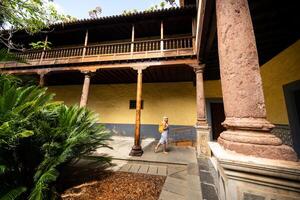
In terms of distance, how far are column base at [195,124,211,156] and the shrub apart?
387 centimetres

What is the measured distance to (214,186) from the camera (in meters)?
2.97

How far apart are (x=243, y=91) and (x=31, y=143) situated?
3.70 metres

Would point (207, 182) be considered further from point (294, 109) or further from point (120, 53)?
point (120, 53)

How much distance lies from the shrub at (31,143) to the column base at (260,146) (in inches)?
107

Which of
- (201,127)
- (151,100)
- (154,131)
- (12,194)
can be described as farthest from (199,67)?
(12,194)

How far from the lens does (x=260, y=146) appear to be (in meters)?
1.19

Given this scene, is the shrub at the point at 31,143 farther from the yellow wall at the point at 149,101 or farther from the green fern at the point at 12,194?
the yellow wall at the point at 149,101

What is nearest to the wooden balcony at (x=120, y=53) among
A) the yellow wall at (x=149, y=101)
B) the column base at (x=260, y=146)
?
the yellow wall at (x=149, y=101)

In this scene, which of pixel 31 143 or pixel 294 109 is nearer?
pixel 31 143

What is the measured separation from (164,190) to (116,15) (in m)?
7.64

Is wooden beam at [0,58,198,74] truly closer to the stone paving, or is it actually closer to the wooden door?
the wooden door

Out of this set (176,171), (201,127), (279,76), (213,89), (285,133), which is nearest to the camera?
(176,171)

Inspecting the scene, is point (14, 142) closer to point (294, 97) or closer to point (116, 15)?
point (116, 15)

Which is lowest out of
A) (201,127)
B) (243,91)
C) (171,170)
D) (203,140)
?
(171,170)
